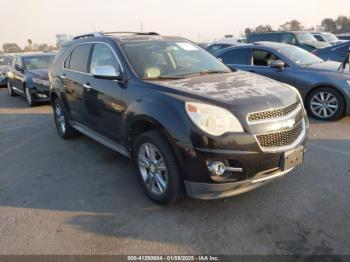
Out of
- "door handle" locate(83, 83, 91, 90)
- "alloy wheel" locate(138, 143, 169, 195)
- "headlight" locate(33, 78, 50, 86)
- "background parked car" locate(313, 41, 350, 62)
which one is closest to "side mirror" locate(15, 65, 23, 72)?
"headlight" locate(33, 78, 50, 86)

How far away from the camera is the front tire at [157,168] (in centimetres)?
319

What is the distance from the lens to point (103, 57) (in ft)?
14.6

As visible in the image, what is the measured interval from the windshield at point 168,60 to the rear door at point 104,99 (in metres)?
0.27

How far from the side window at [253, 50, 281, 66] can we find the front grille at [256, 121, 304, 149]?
4.29 m

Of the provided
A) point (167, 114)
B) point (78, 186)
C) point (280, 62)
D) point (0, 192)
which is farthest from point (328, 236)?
point (280, 62)

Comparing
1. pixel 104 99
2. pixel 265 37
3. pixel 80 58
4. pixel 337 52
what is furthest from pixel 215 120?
pixel 265 37

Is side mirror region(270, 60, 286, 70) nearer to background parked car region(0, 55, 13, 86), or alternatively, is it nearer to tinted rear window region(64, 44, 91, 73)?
tinted rear window region(64, 44, 91, 73)

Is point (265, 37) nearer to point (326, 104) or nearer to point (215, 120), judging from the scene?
point (326, 104)

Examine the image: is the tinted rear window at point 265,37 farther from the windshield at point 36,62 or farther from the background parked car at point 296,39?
the windshield at point 36,62

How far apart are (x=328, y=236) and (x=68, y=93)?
427cm

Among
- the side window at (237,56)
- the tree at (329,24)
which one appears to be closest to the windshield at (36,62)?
the side window at (237,56)

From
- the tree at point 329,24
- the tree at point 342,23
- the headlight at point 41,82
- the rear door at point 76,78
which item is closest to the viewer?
the rear door at point 76,78

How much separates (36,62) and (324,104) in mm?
8807

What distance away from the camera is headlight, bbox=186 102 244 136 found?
9.70 feet
